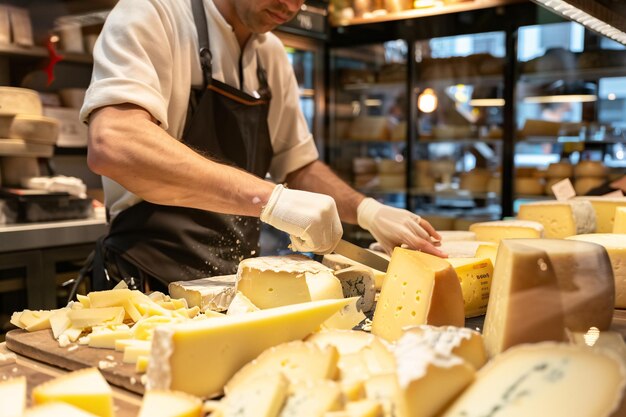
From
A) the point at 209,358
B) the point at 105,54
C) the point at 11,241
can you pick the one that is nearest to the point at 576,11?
the point at 105,54

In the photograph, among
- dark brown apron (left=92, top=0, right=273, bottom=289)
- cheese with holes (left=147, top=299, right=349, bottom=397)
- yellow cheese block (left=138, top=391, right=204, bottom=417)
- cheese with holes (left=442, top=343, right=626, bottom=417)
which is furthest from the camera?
dark brown apron (left=92, top=0, right=273, bottom=289)

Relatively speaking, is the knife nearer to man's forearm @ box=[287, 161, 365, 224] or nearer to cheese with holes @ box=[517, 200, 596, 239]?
man's forearm @ box=[287, 161, 365, 224]

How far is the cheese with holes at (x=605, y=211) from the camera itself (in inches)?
96.2

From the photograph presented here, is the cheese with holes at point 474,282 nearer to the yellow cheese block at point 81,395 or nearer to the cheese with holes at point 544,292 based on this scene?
the cheese with holes at point 544,292

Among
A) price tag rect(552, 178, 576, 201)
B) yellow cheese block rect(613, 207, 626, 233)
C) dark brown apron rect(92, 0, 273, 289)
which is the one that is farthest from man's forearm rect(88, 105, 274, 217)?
price tag rect(552, 178, 576, 201)

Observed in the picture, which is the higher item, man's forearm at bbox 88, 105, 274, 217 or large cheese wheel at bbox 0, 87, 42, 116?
large cheese wheel at bbox 0, 87, 42, 116

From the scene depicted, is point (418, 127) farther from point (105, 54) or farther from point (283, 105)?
point (105, 54)

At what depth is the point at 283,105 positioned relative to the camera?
2.68 meters

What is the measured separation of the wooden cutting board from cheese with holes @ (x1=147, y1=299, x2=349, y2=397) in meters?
0.12

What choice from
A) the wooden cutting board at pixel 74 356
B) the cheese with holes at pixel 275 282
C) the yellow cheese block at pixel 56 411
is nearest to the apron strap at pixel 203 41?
the cheese with holes at pixel 275 282

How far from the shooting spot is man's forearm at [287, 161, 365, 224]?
244cm

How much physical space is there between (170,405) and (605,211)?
6.69ft

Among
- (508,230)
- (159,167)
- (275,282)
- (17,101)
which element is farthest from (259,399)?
(17,101)

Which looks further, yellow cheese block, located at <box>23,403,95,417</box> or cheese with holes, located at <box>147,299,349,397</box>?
cheese with holes, located at <box>147,299,349,397</box>
